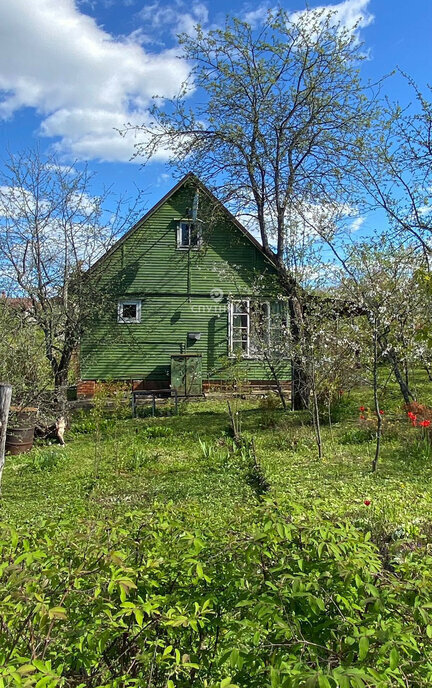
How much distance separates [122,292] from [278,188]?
649 centimetres

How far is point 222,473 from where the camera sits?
7.05 meters

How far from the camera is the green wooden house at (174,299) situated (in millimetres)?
16156

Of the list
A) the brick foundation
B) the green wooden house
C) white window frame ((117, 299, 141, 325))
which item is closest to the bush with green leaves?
the brick foundation

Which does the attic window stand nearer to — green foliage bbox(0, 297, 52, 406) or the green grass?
the green grass

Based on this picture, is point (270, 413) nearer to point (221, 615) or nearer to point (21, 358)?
point (21, 358)

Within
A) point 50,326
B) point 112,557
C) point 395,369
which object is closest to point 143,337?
point 50,326

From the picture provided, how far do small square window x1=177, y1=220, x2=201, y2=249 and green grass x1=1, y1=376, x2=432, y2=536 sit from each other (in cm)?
753

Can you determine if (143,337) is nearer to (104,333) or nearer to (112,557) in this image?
(104,333)

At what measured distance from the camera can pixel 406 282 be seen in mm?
8656

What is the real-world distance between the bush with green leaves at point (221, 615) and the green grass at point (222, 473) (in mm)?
842

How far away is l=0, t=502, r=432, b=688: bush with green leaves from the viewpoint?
137 centimetres

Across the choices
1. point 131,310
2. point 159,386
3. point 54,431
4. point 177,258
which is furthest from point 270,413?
point 177,258

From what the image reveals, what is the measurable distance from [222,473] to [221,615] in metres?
5.32

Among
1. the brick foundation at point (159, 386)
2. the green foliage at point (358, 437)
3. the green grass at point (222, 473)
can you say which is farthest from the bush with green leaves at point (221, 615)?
the brick foundation at point (159, 386)
